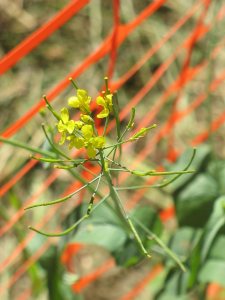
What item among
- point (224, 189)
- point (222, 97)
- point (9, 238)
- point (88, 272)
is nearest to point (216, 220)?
point (224, 189)

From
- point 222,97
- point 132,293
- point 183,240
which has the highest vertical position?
point 222,97

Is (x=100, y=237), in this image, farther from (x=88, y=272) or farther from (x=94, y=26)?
(x=94, y=26)

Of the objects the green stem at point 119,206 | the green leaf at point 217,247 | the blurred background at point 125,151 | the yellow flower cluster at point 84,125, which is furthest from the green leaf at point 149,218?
the yellow flower cluster at point 84,125

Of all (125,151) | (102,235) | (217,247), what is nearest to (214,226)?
(217,247)

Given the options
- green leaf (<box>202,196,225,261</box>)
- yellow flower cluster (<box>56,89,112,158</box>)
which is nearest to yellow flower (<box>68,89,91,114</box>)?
yellow flower cluster (<box>56,89,112,158</box>)

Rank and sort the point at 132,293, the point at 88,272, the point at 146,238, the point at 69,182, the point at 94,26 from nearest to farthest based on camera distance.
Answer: the point at 146,238 < the point at 132,293 < the point at 88,272 < the point at 69,182 < the point at 94,26

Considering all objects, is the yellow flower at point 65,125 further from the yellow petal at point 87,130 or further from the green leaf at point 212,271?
the green leaf at point 212,271

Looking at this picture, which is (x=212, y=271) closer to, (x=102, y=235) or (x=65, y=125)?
(x=102, y=235)
